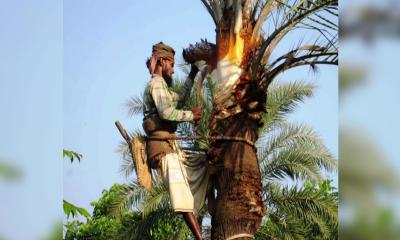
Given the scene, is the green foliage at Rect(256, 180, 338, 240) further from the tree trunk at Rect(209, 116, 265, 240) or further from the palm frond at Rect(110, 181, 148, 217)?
the tree trunk at Rect(209, 116, 265, 240)

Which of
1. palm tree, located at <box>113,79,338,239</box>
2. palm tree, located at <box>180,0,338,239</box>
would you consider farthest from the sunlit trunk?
palm tree, located at <box>113,79,338,239</box>

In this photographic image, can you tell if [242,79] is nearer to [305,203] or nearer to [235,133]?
[235,133]

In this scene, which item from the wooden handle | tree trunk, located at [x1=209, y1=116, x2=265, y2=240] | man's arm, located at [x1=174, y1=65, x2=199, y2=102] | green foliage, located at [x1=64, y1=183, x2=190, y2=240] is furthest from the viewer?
green foliage, located at [x1=64, y1=183, x2=190, y2=240]

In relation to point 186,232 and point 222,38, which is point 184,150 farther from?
point 186,232

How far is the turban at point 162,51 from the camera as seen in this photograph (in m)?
6.16

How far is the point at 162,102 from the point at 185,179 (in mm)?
628

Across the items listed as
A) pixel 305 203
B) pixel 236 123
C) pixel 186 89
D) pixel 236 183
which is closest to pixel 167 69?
pixel 186 89

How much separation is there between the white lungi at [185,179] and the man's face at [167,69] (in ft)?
1.85

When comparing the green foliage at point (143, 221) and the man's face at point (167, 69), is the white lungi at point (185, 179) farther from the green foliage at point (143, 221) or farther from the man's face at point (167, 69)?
the green foliage at point (143, 221)

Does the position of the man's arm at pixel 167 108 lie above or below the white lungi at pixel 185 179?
above

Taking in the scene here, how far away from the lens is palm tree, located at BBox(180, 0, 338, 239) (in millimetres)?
5742

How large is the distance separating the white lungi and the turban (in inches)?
27.8

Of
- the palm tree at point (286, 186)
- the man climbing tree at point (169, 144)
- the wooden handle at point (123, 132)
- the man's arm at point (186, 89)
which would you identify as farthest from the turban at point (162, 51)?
the palm tree at point (286, 186)

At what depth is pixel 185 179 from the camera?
595cm
